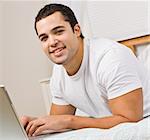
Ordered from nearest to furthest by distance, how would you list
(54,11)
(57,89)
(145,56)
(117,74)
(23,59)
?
(117,74) < (54,11) < (57,89) < (145,56) < (23,59)

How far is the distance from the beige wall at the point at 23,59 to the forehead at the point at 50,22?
912 mm

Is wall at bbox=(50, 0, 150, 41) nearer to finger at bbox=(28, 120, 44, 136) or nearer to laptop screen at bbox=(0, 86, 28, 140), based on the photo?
finger at bbox=(28, 120, 44, 136)

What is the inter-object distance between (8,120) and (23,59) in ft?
4.45

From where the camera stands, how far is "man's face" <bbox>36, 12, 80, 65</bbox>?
103 centimetres

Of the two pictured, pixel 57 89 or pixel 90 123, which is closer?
pixel 90 123

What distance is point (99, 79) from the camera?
1.01m

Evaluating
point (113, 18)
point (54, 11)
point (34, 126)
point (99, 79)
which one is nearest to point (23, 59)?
point (113, 18)

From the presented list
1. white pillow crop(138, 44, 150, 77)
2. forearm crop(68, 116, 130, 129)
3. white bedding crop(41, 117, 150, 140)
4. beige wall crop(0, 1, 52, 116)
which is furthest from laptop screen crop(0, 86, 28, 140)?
beige wall crop(0, 1, 52, 116)

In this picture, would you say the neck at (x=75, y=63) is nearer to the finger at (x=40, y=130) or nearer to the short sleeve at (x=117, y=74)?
the short sleeve at (x=117, y=74)

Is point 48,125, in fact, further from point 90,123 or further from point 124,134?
point 124,134

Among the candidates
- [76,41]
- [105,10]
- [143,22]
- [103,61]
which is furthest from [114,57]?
[105,10]

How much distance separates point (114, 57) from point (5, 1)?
119cm

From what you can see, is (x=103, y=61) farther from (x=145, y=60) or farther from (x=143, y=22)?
(x=143, y=22)

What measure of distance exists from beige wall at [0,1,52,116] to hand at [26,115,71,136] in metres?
1.12
